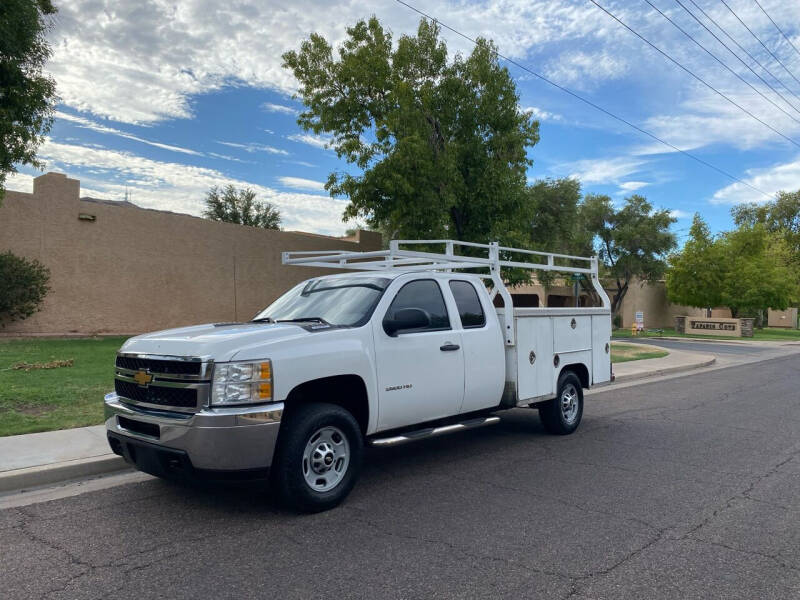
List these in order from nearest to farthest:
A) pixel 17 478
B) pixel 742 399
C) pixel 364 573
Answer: pixel 364 573
pixel 17 478
pixel 742 399

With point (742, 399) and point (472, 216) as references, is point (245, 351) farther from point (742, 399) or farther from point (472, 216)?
point (472, 216)

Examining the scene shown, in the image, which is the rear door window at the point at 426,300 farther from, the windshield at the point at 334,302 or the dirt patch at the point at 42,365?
the dirt patch at the point at 42,365

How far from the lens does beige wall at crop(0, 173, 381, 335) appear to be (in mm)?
18078

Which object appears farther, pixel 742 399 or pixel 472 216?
pixel 472 216

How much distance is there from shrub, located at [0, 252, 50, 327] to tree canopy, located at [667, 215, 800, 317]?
38.3 m

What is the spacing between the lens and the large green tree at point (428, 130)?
19469mm

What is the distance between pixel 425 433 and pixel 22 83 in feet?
33.4

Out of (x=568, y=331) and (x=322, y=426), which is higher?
(x=568, y=331)

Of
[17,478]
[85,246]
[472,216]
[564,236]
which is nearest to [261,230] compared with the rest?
[85,246]

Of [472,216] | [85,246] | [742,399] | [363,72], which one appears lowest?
[742,399]

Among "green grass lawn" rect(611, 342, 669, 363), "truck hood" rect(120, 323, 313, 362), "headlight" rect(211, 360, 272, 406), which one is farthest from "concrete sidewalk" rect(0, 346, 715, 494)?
"green grass lawn" rect(611, 342, 669, 363)

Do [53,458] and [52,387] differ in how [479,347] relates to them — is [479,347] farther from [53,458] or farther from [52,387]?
[52,387]

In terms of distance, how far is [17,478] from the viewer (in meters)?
5.68

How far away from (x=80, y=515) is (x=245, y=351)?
1991mm
